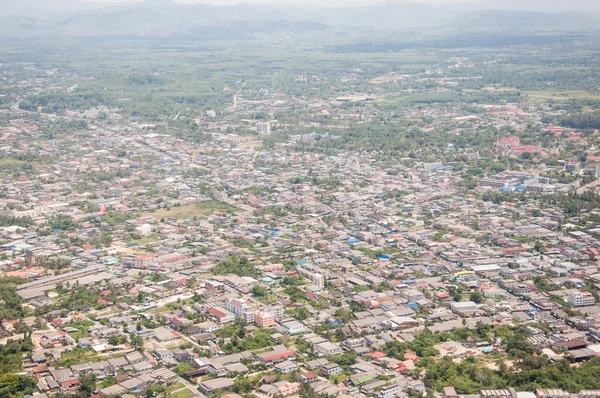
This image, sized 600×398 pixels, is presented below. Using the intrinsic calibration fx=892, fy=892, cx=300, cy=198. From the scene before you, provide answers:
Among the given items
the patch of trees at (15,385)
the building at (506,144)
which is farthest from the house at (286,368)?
the building at (506,144)

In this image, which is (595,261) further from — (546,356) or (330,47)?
(330,47)

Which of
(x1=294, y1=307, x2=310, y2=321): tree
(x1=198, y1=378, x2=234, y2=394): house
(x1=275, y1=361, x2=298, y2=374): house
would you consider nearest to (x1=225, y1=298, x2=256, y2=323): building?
(x1=294, y1=307, x2=310, y2=321): tree

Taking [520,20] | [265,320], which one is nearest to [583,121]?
[265,320]

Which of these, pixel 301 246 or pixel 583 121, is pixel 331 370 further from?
pixel 583 121

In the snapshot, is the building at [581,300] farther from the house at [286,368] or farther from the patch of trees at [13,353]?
the patch of trees at [13,353]

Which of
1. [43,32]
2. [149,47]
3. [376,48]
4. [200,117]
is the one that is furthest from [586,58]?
[43,32]
